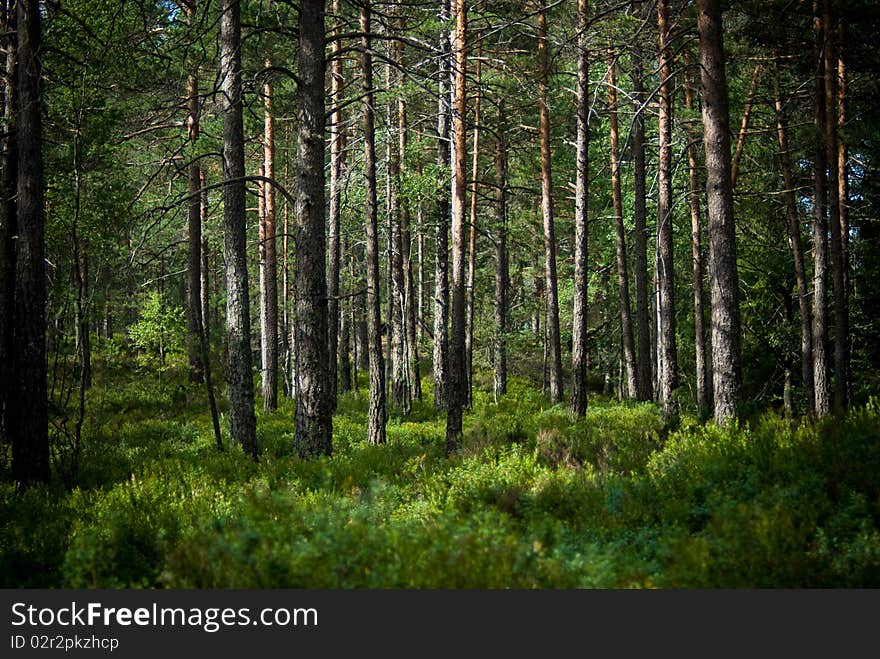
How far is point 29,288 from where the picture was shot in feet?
26.2

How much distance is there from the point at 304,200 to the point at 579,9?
10.7 metres

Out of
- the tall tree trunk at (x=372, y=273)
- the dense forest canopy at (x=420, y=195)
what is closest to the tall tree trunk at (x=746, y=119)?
the dense forest canopy at (x=420, y=195)

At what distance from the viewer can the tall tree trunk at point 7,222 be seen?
30.4 feet

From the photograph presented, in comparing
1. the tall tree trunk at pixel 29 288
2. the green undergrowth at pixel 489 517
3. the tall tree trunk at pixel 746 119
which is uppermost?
the tall tree trunk at pixel 746 119

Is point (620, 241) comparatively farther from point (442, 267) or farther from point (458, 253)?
point (458, 253)

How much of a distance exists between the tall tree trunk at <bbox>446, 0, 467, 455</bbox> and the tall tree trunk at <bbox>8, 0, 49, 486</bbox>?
6.03m

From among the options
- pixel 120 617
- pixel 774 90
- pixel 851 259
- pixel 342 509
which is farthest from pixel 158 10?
pixel 851 259

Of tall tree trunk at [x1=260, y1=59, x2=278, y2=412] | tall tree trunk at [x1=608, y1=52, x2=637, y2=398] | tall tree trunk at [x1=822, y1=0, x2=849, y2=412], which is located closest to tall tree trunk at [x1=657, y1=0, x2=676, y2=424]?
tall tree trunk at [x1=822, y1=0, x2=849, y2=412]

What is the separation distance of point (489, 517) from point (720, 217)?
5.80 metres

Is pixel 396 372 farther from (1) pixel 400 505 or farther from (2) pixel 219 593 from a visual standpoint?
(2) pixel 219 593

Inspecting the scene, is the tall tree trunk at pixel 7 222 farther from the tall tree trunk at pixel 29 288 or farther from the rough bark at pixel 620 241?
the rough bark at pixel 620 241

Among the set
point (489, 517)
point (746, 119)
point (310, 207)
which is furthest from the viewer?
point (746, 119)

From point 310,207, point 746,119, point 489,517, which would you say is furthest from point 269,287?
point 489,517

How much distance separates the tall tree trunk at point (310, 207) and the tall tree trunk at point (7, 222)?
4274mm
